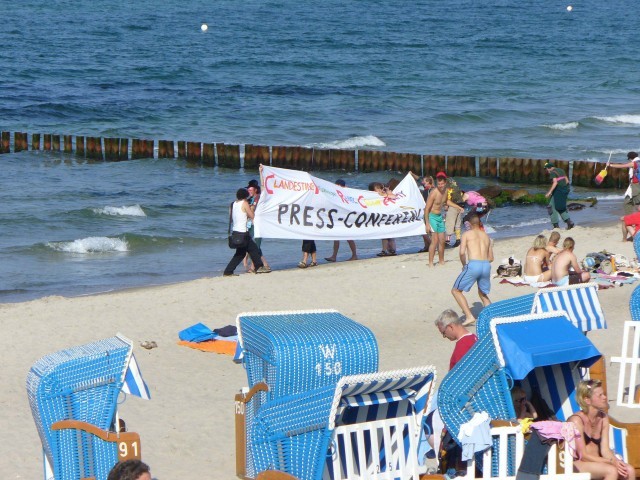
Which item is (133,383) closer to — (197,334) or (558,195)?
(197,334)

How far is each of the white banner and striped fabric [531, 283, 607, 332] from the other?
769 cm

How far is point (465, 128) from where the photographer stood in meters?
38.6

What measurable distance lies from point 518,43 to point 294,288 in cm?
6020

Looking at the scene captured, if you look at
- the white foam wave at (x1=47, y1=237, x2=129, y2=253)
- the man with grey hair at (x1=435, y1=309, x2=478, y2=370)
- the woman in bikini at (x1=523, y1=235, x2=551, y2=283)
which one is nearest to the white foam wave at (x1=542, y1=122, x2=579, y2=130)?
the white foam wave at (x1=47, y1=237, x2=129, y2=253)

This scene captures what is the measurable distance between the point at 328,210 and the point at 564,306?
8.48 metres

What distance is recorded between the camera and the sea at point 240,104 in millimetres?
21578

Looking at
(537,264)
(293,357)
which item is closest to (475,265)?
(537,264)

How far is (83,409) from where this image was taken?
7480mm

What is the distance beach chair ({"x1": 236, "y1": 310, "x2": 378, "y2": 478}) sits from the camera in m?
7.68

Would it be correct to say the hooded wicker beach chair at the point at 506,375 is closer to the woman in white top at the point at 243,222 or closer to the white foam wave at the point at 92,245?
the woman in white top at the point at 243,222

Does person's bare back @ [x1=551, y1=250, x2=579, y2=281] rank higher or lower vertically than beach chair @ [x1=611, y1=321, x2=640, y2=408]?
lower

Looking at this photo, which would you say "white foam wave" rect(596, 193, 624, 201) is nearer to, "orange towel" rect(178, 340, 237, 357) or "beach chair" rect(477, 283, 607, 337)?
"orange towel" rect(178, 340, 237, 357)

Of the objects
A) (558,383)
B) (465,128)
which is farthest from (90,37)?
(558,383)

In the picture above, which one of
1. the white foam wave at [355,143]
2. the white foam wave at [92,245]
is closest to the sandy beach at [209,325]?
the white foam wave at [92,245]
